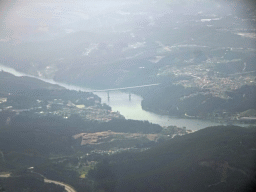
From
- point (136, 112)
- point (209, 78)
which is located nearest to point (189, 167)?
point (136, 112)

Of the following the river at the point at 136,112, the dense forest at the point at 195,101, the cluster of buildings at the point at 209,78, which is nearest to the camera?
the river at the point at 136,112

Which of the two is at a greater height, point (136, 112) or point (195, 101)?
point (195, 101)

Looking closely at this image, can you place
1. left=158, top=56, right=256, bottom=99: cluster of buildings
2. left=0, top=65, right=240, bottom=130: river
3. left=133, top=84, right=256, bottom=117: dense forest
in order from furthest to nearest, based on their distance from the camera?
1. left=158, top=56, right=256, bottom=99: cluster of buildings
2. left=133, top=84, right=256, bottom=117: dense forest
3. left=0, top=65, right=240, bottom=130: river

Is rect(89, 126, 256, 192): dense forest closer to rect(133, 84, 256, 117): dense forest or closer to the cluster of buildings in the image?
rect(133, 84, 256, 117): dense forest

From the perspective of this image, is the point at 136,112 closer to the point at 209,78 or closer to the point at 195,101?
the point at 195,101

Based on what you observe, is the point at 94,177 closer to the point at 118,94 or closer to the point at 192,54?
the point at 118,94

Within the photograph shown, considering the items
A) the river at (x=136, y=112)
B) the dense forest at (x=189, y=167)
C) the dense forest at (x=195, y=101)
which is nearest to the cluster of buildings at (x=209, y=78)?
the dense forest at (x=195, y=101)

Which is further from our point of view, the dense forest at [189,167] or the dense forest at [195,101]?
the dense forest at [195,101]

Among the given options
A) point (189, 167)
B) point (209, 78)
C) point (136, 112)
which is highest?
point (209, 78)

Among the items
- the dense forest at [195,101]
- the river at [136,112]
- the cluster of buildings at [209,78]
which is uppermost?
the cluster of buildings at [209,78]

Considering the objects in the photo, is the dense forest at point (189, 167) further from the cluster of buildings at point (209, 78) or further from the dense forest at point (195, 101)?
the cluster of buildings at point (209, 78)

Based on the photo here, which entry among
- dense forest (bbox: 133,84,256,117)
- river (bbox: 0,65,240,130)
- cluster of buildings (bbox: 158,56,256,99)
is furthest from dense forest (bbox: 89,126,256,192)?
cluster of buildings (bbox: 158,56,256,99)
